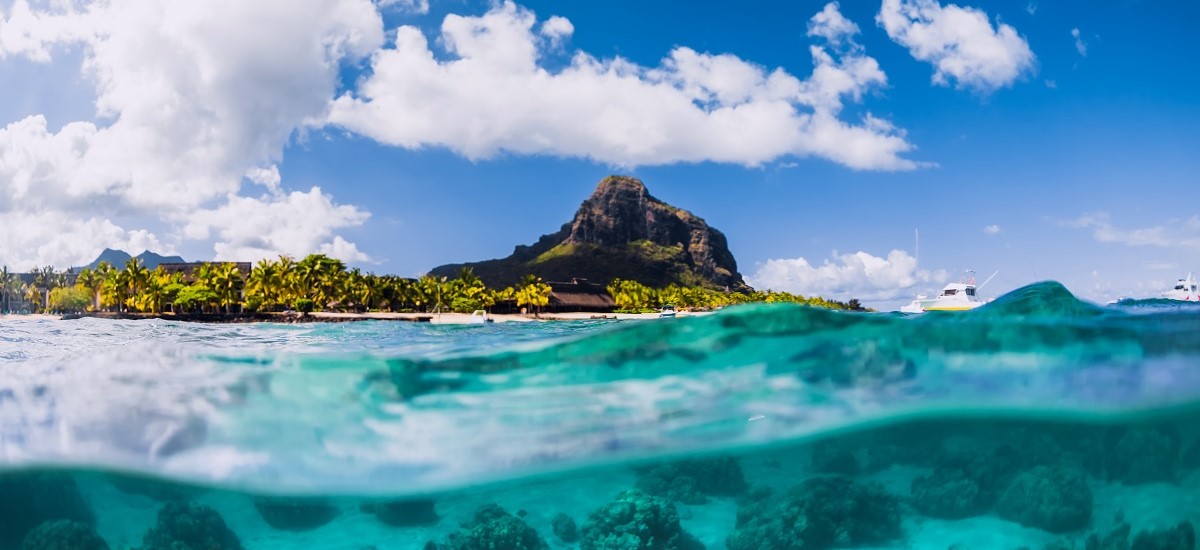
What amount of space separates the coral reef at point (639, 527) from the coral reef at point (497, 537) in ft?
2.28

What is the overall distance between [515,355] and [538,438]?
1.31 meters

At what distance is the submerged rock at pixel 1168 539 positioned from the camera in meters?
9.53

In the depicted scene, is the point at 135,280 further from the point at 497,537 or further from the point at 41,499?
the point at 497,537

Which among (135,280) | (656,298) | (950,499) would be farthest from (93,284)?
(950,499)

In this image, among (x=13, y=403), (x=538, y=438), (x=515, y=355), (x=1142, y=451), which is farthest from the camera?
(x=1142, y=451)

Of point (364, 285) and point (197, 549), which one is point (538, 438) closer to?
point (197, 549)

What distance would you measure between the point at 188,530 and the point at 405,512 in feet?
9.64

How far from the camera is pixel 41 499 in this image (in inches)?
455

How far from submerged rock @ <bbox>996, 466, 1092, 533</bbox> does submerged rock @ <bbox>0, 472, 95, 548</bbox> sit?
13.1m

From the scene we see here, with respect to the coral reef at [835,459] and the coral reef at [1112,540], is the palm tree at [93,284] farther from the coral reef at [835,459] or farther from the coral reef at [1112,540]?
the coral reef at [1112,540]

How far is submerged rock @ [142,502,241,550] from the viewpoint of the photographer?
34.4 ft

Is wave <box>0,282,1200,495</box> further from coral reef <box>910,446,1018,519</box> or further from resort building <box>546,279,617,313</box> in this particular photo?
resort building <box>546,279,617,313</box>

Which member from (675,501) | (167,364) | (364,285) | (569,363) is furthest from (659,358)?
(364,285)

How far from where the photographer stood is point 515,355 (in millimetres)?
8648
